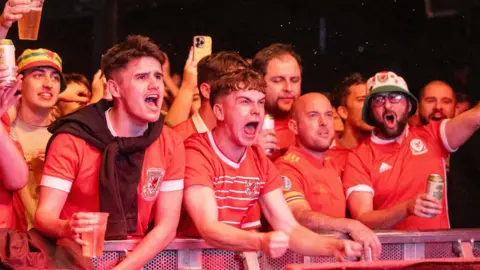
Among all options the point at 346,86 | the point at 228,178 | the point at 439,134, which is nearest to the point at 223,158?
the point at 228,178

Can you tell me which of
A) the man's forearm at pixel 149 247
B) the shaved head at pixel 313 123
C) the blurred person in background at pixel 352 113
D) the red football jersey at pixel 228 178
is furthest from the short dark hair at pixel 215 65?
the man's forearm at pixel 149 247

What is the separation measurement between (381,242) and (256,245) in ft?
2.03

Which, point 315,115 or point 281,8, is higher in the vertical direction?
point 281,8

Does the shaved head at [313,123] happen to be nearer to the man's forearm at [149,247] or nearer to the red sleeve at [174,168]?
the red sleeve at [174,168]

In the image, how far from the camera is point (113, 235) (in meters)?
3.80

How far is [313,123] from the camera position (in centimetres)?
499

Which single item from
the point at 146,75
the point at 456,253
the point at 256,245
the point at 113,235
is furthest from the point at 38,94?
the point at 456,253

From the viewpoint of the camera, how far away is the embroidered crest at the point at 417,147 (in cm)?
505

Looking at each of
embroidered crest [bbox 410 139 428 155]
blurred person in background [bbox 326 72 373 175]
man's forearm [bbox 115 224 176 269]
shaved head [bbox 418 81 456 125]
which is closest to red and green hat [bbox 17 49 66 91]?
man's forearm [bbox 115 224 176 269]

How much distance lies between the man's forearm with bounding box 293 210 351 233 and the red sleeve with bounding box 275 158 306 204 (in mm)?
129

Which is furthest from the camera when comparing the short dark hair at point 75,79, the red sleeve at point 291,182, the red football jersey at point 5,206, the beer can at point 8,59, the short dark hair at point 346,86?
the short dark hair at point 346,86

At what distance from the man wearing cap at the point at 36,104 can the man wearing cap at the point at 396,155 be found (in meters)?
1.53

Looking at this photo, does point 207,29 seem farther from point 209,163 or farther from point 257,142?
point 209,163

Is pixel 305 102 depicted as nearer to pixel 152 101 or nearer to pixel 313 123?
pixel 313 123
